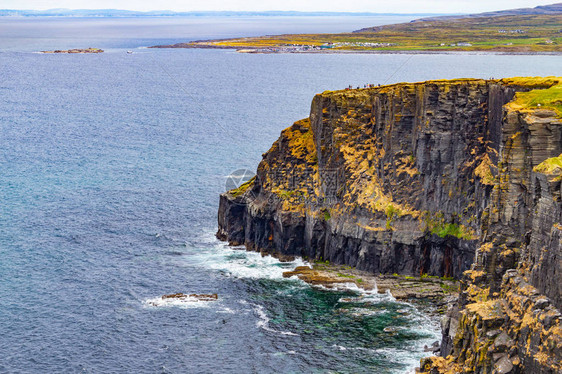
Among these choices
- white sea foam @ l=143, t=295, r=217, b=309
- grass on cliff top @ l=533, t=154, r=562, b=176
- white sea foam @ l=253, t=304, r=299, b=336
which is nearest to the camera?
grass on cliff top @ l=533, t=154, r=562, b=176

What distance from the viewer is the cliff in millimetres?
73250

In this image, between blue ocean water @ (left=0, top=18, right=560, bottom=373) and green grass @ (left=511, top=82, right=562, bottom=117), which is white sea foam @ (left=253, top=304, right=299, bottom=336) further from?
green grass @ (left=511, top=82, right=562, bottom=117)

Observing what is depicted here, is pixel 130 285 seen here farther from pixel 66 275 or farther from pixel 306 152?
pixel 306 152

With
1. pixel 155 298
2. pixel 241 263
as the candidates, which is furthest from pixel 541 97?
pixel 155 298

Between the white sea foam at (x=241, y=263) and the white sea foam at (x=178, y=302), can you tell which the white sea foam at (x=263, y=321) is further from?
the white sea foam at (x=241, y=263)

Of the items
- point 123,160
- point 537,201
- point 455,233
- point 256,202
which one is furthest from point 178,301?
point 123,160

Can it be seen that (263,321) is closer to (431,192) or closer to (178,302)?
(178,302)

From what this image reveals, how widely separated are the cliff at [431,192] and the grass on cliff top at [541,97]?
21 centimetres

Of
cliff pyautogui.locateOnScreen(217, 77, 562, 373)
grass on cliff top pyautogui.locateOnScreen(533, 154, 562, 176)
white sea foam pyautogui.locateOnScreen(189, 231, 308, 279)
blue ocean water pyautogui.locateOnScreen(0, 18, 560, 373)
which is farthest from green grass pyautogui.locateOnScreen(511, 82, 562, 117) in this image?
white sea foam pyautogui.locateOnScreen(189, 231, 308, 279)

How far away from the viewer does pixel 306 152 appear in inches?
4673

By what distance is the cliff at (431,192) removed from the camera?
240 feet

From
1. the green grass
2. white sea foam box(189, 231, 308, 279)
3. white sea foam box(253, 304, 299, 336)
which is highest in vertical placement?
the green grass

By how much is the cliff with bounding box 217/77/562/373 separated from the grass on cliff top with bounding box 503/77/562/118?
0.21 m

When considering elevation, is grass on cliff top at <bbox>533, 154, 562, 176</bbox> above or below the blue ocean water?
above
